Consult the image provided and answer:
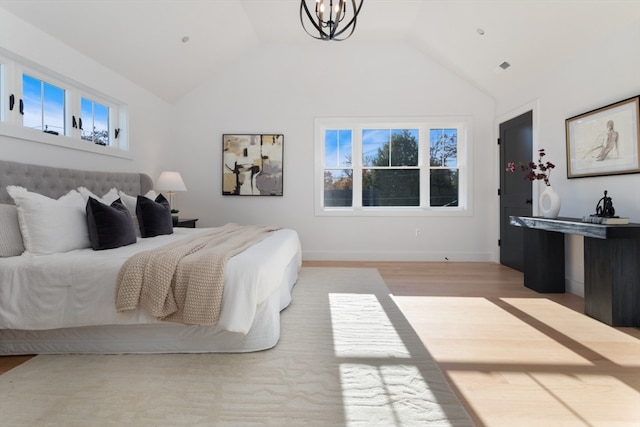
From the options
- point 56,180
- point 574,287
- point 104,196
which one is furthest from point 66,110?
point 574,287

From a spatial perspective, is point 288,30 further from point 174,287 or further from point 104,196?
point 174,287

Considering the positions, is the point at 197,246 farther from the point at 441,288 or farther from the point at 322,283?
the point at 441,288

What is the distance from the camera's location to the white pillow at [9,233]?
2.22 metres

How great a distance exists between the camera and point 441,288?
12.1 feet

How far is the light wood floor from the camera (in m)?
1.58

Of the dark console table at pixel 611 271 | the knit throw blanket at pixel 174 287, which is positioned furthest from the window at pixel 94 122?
the dark console table at pixel 611 271

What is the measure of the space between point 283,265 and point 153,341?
3.40ft

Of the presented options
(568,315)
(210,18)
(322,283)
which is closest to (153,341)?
(322,283)

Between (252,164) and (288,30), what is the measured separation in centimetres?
207

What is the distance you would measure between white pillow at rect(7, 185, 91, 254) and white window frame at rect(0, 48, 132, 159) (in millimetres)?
812

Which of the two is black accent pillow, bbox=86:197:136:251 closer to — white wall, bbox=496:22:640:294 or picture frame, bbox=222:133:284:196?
picture frame, bbox=222:133:284:196

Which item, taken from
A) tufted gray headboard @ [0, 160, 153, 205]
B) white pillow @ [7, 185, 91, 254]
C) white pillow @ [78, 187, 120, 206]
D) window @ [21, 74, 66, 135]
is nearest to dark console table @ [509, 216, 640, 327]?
white pillow @ [7, 185, 91, 254]

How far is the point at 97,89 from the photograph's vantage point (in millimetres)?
3705

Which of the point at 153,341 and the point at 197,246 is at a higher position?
the point at 197,246
